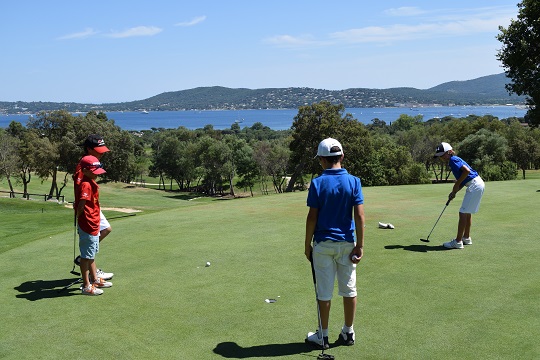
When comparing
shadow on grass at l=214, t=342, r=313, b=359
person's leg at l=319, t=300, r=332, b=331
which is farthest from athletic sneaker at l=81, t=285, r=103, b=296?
person's leg at l=319, t=300, r=332, b=331

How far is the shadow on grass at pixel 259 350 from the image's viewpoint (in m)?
6.24

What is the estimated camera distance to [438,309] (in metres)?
7.52

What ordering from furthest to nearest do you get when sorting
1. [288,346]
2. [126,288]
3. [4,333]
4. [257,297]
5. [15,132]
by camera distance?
[15,132] → [126,288] → [257,297] → [4,333] → [288,346]

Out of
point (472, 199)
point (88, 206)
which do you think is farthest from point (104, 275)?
point (472, 199)

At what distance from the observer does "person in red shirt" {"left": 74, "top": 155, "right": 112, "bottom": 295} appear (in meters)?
8.82

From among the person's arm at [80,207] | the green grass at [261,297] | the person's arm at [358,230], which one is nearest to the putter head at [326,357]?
the green grass at [261,297]

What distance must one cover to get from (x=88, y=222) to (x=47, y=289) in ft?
4.93

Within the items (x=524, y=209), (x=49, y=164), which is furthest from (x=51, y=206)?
(x=524, y=209)

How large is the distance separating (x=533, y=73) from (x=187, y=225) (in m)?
32.8

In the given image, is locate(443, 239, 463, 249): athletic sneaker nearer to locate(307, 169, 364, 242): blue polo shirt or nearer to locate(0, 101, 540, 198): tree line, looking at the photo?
locate(307, 169, 364, 242): blue polo shirt

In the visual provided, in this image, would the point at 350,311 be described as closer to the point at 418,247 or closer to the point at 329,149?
the point at 329,149

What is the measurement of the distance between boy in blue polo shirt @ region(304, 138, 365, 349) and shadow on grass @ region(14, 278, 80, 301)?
482 centimetres

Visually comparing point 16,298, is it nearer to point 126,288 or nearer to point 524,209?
point 126,288

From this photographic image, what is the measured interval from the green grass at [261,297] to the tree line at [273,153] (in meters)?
42.2
